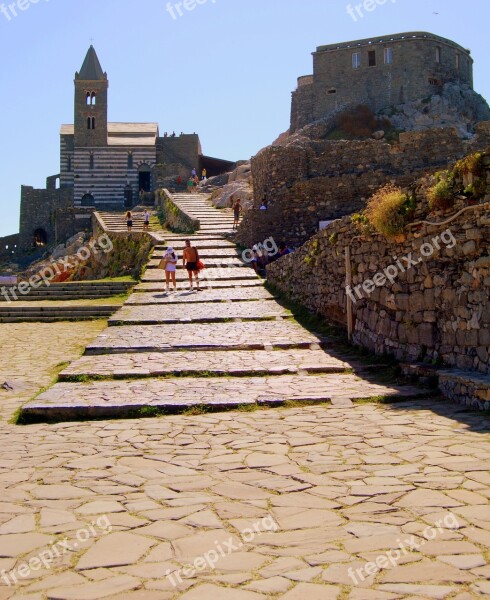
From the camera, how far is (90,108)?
53.1 meters

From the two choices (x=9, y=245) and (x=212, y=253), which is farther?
(x=9, y=245)

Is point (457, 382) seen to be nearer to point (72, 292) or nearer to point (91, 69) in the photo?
point (72, 292)

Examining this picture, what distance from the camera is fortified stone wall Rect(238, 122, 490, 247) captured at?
21.2 meters

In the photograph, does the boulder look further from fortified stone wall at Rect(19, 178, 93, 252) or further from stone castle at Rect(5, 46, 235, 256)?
fortified stone wall at Rect(19, 178, 93, 252)


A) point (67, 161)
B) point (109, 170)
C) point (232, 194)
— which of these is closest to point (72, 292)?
point (232, 194)

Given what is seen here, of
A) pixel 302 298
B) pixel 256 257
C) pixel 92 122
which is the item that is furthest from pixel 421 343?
pixel 92 122

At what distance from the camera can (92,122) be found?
53000mm

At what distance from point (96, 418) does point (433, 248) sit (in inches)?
176

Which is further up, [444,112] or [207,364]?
[444,112]

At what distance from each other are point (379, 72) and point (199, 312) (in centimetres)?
3825

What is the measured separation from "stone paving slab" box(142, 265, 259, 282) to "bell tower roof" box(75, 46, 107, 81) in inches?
1527

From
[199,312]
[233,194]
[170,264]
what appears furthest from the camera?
[233,194]

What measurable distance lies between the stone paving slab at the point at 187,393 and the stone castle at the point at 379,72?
1642 inches

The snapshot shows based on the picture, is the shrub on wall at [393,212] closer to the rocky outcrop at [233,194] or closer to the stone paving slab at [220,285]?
the stone paving slab at [220,285]
